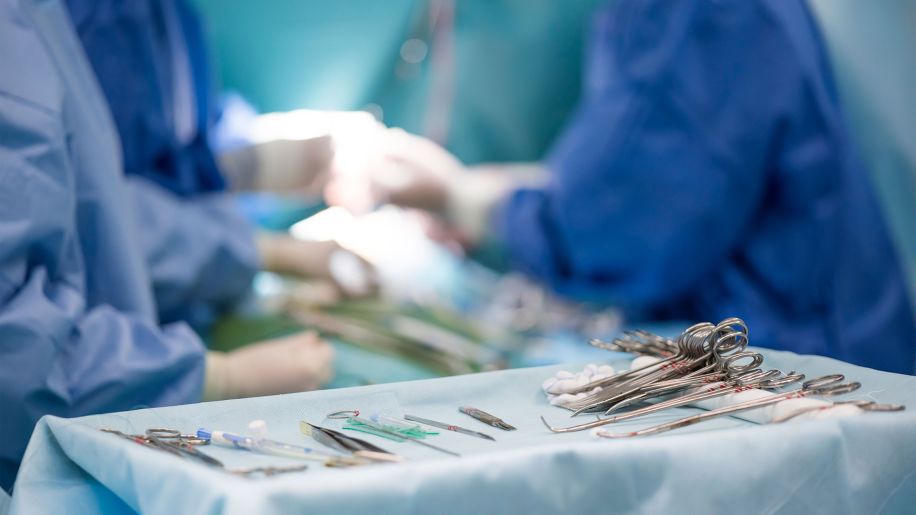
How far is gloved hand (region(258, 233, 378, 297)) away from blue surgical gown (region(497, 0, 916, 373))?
2.06ft

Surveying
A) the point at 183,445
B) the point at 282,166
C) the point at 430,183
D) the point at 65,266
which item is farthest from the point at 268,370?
the point at 430,183

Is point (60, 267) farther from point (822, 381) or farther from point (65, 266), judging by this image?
point (822, 381)

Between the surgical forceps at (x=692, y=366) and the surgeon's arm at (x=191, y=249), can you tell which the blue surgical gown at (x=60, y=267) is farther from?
the surgical forceps at (x=692, y=366)

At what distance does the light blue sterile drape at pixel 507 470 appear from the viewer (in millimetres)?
892

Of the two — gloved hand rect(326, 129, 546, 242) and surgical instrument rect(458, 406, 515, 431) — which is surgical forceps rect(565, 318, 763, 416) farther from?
gloved hand rect(326, 129, 546, 242)

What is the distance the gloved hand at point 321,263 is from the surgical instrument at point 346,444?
1.68 m

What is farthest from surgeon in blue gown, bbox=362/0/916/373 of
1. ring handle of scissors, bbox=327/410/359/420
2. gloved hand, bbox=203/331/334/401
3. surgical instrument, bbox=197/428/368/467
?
surgical instrument, bbox=197/428/368/467

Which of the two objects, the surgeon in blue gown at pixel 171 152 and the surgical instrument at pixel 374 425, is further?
the surgeon in blue gown at pixel 171 152

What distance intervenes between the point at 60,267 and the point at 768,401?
3.46 feet

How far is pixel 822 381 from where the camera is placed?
126 cm

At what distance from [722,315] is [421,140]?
155 cm

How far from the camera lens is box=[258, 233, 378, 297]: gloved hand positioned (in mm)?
2859

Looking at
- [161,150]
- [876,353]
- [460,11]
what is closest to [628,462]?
[876,353]

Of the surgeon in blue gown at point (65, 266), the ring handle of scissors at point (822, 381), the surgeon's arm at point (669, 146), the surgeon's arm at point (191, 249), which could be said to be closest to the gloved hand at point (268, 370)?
the surgeon in blue gown at point (65, 266)
